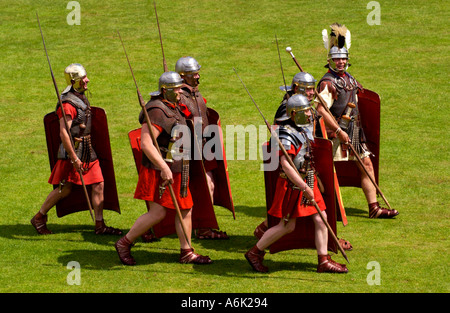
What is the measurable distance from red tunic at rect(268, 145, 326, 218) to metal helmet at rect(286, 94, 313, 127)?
1.00 feet

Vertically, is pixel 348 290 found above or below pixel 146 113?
below

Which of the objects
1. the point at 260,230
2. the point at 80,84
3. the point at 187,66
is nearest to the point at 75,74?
the point at 80,84

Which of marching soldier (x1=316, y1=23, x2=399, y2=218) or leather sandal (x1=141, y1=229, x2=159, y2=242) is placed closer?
leather sandal (x1=141, y1=229, x2=159, y2=242)

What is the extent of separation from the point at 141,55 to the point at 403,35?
19.0 feet

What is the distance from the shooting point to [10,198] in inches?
430

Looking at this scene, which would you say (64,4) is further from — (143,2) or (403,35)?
(403,35)

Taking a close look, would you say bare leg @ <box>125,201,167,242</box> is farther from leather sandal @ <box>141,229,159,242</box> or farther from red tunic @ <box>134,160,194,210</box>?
leather sandal @ <box>141,229,159,242</box>

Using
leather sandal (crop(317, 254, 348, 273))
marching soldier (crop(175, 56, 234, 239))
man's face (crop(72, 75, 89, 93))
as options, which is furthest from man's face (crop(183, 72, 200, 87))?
leather sandal (crop(317, 254, 348, 273))

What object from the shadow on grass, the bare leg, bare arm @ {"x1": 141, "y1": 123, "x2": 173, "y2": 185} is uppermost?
bare arm @ {"x1": 141, "y1": 123, "x2": 173, "y2": 185}

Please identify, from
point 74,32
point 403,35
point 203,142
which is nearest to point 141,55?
point 74,32

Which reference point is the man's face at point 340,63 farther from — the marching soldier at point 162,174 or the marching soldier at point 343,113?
the marching soldier at point 162,174

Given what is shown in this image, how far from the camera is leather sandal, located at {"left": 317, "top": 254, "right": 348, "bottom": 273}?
26.9ft

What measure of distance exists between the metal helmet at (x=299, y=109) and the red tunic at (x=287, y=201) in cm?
31

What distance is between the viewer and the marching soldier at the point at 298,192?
8.08 meters
